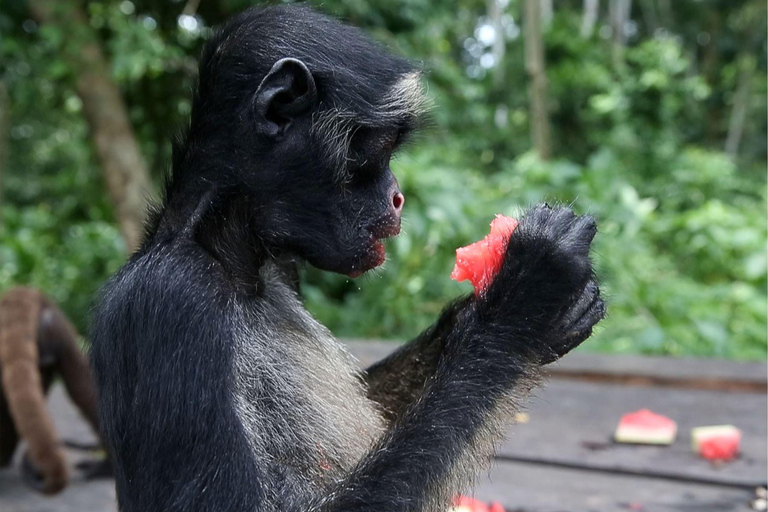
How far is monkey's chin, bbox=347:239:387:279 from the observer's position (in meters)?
2.55

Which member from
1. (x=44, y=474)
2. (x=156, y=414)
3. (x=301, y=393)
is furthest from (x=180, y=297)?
(x=44, y=474)

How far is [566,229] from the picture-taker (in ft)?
7.79

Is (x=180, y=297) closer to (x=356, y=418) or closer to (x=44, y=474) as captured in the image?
(x=356, y=418)

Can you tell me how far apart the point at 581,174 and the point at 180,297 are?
7718mm

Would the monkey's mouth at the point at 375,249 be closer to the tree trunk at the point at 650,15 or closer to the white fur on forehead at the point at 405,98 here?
the white fur on forehead at the point at 405,98

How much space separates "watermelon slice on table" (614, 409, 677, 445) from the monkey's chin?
306cm

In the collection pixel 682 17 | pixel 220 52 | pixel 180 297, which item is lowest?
pixel 180 297

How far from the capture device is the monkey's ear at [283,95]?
2432 millimetres

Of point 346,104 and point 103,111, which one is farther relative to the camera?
point 103,111

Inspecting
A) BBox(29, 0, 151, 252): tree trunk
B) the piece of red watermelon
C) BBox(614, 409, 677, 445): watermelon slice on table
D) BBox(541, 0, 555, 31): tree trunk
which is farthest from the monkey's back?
BBox(541, 0, 555, 31): tree trunk

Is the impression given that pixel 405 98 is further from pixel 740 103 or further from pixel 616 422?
pixel 740 103

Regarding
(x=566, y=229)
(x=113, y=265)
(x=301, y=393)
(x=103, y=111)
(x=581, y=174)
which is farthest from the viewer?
(x=113, y=265)

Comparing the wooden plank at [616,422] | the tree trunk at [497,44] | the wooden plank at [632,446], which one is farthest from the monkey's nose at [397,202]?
the tree trunk at [497,44]

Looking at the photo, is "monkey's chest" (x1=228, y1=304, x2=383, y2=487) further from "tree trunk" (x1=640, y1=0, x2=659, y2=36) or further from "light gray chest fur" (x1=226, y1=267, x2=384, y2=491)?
"tree trunk" (x1=640, y1=0, x2=659, y2=36)
